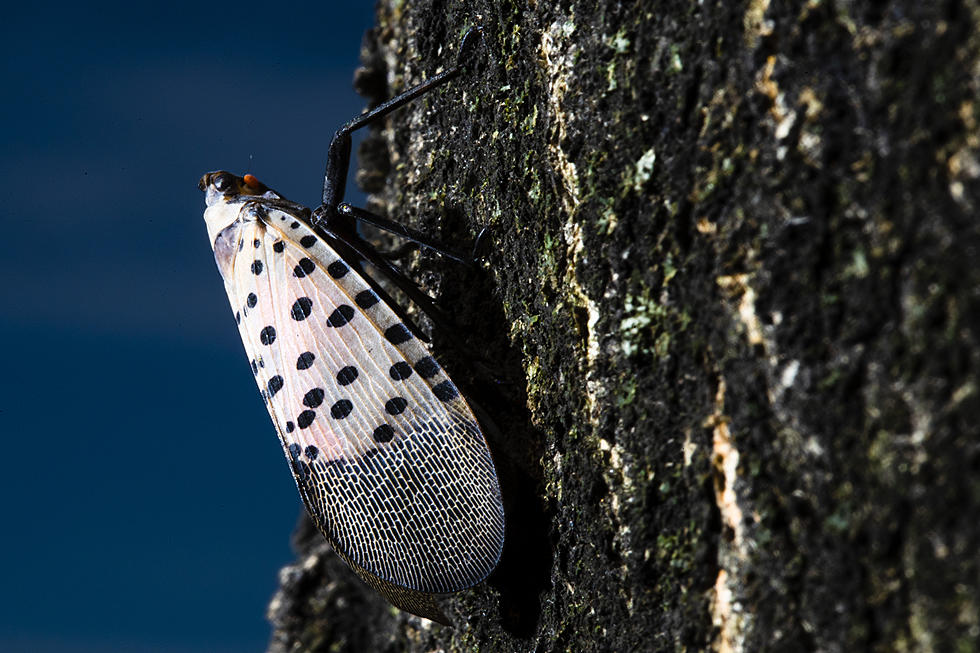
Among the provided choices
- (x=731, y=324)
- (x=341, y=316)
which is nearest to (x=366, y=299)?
(x=341, y=316)

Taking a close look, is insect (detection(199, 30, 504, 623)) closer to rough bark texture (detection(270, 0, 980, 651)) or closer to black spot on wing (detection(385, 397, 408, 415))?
black spot on wing (detection(385, 397, 408, 415))

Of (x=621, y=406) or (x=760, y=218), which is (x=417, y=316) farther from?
(x=760, y=218)

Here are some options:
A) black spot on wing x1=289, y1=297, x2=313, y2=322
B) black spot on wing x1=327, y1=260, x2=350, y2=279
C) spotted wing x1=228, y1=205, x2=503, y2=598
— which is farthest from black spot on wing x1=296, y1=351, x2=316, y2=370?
black spot on wing x1=327, y1=260, x2=350, y2=279

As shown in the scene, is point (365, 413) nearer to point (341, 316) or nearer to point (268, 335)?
point (341, 316)

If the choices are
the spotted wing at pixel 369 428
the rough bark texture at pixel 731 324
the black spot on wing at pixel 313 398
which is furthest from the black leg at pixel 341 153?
the black spot on wing at pixel 313 398

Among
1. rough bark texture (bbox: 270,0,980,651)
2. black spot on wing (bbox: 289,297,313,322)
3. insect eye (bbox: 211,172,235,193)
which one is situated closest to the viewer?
rough bark texture (bbox: 270,0,980,651)
